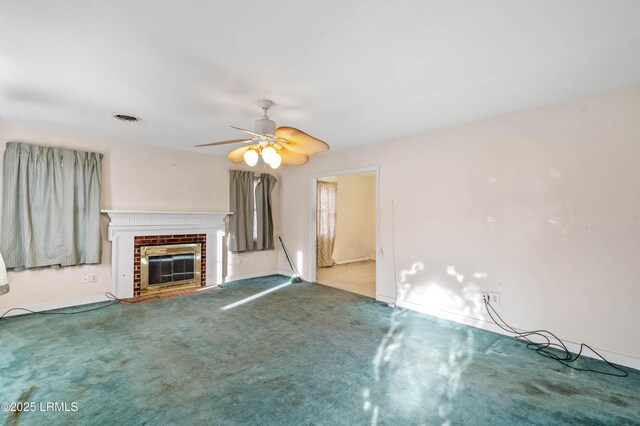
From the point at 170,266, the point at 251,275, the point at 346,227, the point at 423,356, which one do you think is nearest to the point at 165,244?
the point at 170,266

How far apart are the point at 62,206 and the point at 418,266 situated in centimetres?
469

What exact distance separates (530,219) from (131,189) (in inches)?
203

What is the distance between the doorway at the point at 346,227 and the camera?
20.7 feet

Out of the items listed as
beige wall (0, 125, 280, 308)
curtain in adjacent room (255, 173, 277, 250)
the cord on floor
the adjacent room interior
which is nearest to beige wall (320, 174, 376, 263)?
curtain in adjacent room (255, 173, 277, 250)

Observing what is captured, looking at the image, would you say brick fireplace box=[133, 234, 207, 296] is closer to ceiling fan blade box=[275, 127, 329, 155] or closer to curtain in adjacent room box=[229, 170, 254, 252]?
curtain in adjacent room box=[229, 170, 254, 252]

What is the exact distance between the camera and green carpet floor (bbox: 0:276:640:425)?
5.76 feet

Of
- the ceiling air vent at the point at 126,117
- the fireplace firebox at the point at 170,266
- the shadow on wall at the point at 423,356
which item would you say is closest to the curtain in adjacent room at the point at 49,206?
the fireplace firebox at the point at 170,266

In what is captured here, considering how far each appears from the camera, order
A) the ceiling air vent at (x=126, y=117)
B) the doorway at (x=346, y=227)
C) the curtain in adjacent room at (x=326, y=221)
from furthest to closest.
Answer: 1. the curtain in adjacent room at (x=326, y=221)
2. the doorway at (x=346, y=227)
3. the ceiling air vent at (x=126, y=117)

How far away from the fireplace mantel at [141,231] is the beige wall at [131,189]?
122 millimetres

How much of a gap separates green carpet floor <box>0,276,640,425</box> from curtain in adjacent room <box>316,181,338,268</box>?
325 centimetres

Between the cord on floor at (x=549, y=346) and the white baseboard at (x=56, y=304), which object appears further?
the white baseboard at (x=56, y=304)

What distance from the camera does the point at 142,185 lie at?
14.2 ft

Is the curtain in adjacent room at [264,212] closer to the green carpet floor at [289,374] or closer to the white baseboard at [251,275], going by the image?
the white baseboard at [251,275]

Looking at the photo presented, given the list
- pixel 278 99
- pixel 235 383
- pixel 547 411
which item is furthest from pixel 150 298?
pixel 547 411
